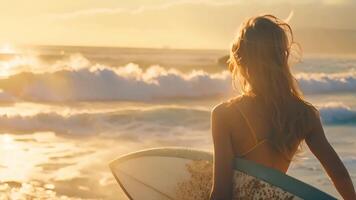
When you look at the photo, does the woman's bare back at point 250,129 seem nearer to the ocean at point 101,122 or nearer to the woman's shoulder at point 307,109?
the woman's shoulder at point 307,109

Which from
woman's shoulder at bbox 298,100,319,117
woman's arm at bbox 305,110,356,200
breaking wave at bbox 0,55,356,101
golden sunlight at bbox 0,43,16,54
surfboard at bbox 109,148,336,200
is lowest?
golden sunlight at bbox 0,43,16,54

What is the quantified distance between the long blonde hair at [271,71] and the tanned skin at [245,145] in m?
0.04

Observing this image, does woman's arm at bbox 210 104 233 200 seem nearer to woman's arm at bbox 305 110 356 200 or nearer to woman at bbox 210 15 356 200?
woman at bbox 210 15 356 200

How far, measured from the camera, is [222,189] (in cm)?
297

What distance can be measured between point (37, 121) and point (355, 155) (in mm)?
6125

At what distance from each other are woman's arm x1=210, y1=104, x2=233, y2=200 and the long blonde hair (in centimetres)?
17

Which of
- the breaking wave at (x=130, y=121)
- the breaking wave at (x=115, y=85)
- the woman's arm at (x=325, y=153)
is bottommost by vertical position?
the breaking wave at (x=115, y=85)

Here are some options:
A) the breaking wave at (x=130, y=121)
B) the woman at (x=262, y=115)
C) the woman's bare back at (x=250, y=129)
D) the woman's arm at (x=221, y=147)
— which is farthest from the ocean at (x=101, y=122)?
the woman's arm at (x=221, y=147)

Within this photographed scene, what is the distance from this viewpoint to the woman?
287cm

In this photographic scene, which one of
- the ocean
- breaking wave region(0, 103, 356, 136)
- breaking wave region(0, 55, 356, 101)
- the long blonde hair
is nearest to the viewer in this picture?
the long blonde hair

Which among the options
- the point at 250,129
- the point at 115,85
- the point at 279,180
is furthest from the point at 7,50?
the point at 250,129

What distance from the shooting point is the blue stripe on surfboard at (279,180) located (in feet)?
9.84

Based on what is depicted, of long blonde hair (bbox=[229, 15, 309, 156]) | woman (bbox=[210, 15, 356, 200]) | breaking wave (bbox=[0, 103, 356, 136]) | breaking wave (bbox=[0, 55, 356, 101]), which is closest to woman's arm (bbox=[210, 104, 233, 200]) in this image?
woman (bbox=[210, 15, 356, 200])

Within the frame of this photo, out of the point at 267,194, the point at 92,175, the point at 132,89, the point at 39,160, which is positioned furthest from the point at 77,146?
the point at 132,89
